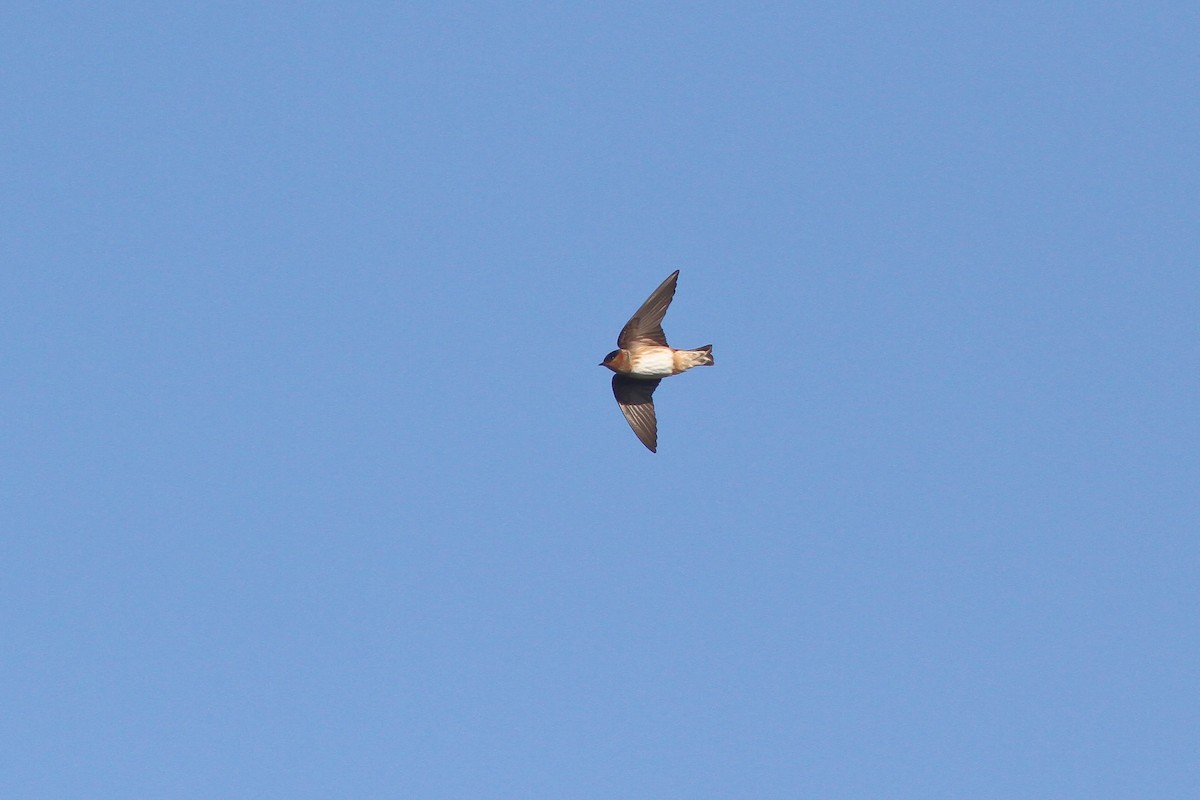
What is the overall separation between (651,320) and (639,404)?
2.68 m

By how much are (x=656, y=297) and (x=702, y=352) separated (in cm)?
188

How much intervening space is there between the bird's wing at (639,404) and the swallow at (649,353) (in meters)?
0.02

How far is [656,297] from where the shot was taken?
154 ft

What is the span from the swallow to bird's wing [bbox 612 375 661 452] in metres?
0.02

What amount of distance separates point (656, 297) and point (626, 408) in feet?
11.1

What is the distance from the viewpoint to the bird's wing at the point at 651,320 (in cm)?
4694

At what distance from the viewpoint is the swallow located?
4706 cm

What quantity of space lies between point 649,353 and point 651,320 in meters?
0.82

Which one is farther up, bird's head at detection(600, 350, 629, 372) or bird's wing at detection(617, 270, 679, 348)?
bird's wing at detection(617, 270, 679, 348)

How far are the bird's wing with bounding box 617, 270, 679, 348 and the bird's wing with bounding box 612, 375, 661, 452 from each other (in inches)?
54.1

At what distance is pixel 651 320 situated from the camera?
155 feet

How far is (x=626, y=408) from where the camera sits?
4888cm

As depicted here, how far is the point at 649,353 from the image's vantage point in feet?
156

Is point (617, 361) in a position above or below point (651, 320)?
below
